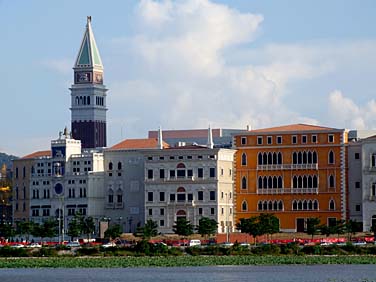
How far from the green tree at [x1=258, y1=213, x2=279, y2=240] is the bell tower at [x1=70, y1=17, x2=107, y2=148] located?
4513 centimetres

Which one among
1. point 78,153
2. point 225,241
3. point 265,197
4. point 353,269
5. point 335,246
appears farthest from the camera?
point 78,153

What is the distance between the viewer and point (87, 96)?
196875 millimetres

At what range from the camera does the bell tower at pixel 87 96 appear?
19650 cm

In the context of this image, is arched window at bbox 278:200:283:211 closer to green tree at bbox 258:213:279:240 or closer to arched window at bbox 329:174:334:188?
arched window at bbox 329:174:334:188

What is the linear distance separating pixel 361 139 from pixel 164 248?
41174mm

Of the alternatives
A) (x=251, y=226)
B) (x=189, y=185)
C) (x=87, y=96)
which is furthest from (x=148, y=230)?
(x=87, y=96)

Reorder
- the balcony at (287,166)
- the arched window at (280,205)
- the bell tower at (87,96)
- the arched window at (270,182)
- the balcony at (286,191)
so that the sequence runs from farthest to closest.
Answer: the bell tower at (87,96)
the arched window at (270,182)
the arched window at (280,205)
the balcony at (286,191)
the balcony at (287,166)

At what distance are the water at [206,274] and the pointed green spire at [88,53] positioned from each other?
86.3 m

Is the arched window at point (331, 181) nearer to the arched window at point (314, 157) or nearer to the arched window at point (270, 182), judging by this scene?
the arched window at point (314, 157)

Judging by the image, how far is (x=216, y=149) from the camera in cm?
16500

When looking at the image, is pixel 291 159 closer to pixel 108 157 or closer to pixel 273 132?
pixel 273 132

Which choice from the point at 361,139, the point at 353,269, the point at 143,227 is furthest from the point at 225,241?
the point at 353,269

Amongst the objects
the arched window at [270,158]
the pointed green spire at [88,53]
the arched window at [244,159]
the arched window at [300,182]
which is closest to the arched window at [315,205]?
the arched window at [300,182]

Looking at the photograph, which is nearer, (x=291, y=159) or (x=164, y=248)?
(x=164, y=248)
